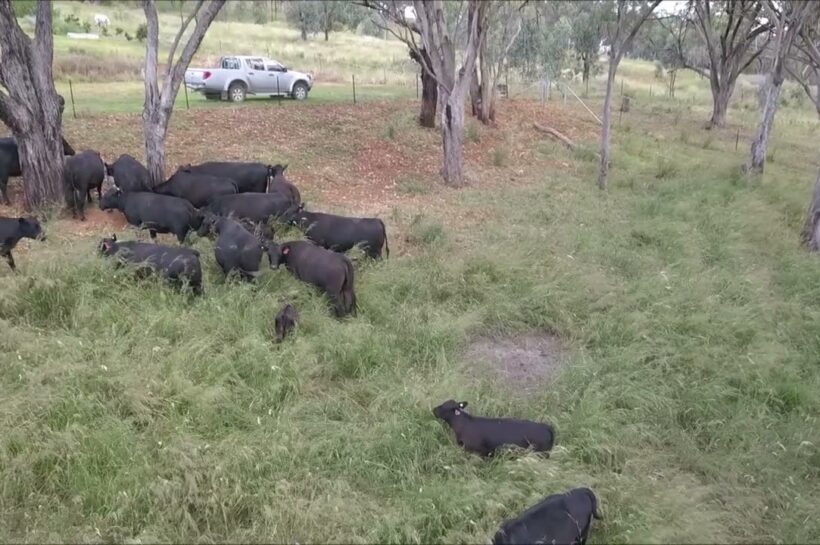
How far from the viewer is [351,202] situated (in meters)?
11.9

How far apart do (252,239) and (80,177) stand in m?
3.67

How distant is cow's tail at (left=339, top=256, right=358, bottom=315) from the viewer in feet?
25.1

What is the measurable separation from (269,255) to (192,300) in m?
1.09

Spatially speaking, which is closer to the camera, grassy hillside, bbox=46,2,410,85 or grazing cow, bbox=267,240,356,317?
grazing cow, bbox=267,240,356,317

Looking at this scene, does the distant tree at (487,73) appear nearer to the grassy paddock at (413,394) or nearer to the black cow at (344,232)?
the grassy paddock at (413,394)

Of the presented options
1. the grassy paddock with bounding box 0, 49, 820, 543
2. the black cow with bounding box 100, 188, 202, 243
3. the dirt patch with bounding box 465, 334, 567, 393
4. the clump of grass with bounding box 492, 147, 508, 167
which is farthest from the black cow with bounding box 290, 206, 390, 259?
the clump of grass with bounding box 492, 147, 508, 167

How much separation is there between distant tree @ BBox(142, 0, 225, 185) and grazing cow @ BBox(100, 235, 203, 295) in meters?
3.35

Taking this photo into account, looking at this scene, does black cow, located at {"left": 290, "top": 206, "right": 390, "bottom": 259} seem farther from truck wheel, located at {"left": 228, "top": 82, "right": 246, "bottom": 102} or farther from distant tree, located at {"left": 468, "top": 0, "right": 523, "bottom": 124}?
truck wheel, located at {"left": 228, "top": 82, "right": 246, "bottom": 102}

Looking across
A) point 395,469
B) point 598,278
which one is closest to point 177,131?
point 598,278

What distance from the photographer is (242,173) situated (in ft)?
35.6

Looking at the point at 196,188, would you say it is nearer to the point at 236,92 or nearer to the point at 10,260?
the point at 10,260

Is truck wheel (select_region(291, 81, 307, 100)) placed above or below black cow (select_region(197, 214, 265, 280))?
above

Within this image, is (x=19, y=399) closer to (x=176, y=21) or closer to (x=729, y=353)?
(x=729, y=353)

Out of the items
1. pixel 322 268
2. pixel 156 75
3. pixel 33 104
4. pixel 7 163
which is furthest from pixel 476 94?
pixel 322 268
